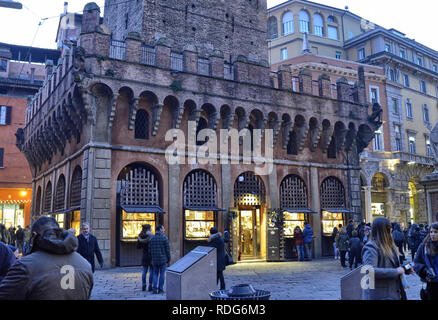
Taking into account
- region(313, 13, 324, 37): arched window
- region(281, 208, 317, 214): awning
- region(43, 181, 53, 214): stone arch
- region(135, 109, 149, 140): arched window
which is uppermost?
region(313, 13, 324, 37): arched window

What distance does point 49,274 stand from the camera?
3.12 metres

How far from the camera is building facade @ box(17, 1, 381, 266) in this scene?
16.5 meters

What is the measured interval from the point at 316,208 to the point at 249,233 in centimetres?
373

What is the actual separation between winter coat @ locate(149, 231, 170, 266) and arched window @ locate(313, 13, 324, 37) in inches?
1604

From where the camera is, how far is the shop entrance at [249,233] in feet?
65.3

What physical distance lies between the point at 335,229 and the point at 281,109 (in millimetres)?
6407

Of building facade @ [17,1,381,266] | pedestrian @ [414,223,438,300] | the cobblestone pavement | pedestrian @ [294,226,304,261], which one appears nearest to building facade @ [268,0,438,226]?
building facade @ [17,1,381,266]

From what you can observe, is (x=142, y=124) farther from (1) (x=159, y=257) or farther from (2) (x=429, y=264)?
(2) (x=429, y=264)

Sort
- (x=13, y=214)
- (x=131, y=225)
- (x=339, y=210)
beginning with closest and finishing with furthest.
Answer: (x=131, y=225) < (x=339, y=210) < (x=13, y=214)

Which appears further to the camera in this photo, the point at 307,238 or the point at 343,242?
the point at 307,238

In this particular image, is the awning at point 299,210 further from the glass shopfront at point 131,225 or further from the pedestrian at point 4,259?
the pedestrian at point 4,259

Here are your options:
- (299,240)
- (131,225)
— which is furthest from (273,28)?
(131,225)

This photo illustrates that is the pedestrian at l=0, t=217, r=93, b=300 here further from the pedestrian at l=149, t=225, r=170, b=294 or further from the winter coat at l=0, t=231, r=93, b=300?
the pedestrian at l=149, t=225, r=170, b=294
